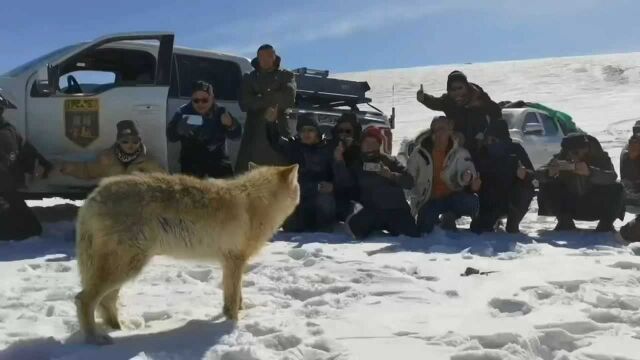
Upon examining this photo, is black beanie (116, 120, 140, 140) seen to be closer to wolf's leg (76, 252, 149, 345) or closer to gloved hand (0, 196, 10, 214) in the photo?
gloved hand (0, 196, 10, 214)

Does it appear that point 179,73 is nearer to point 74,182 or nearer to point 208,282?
point 74,182

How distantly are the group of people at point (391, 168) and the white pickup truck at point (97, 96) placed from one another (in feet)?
1.33

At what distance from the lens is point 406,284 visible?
5.18 meters

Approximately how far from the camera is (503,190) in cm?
800

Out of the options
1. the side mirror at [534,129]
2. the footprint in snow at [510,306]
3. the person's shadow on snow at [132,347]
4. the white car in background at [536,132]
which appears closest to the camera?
the person's shadow on snow at [132,347]

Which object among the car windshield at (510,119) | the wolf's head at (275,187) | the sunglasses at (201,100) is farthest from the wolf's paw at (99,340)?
the car windshield at (510,119)

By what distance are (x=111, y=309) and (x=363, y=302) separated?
171 centimetres

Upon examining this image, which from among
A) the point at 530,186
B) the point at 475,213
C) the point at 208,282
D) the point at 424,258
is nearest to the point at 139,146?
the point at 208,282

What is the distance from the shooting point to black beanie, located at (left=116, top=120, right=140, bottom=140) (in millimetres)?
7082

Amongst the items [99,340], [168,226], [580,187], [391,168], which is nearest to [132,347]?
[99,340]

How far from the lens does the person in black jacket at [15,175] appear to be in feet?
22.5

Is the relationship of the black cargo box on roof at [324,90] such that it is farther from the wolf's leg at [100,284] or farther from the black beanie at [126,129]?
the wolf's leg at [100,284]

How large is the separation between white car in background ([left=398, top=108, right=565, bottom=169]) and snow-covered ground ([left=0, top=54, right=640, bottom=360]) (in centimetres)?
722

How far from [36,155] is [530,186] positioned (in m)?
5.70
